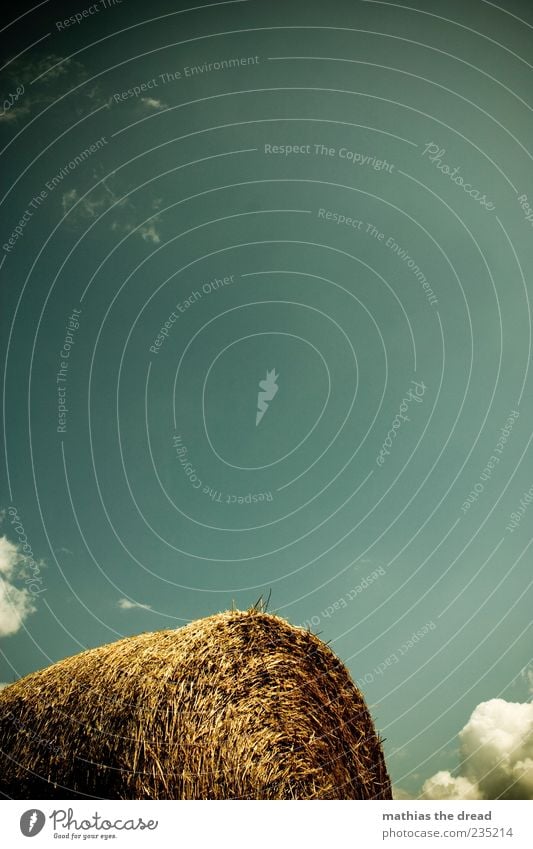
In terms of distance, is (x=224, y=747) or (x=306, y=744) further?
(x=306, y=744)

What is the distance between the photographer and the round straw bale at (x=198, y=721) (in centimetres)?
330

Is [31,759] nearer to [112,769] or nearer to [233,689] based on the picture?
[112,769]

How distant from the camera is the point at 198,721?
346 cm

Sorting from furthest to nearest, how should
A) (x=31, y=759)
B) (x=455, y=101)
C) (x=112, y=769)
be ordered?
1. (x=455, y=101)
2. (x=31, y=759)
3. (x=112, y=769)

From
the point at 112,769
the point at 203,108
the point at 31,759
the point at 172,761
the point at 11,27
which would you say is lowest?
the point at 31,759

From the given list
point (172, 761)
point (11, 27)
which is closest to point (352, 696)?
point (172, 761)

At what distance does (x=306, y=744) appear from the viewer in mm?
4031

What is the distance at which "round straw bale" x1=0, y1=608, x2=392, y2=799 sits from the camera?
3.30 m

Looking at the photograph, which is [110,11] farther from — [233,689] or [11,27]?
[233,689]

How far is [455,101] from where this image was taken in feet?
17.5

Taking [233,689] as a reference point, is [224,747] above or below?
below
